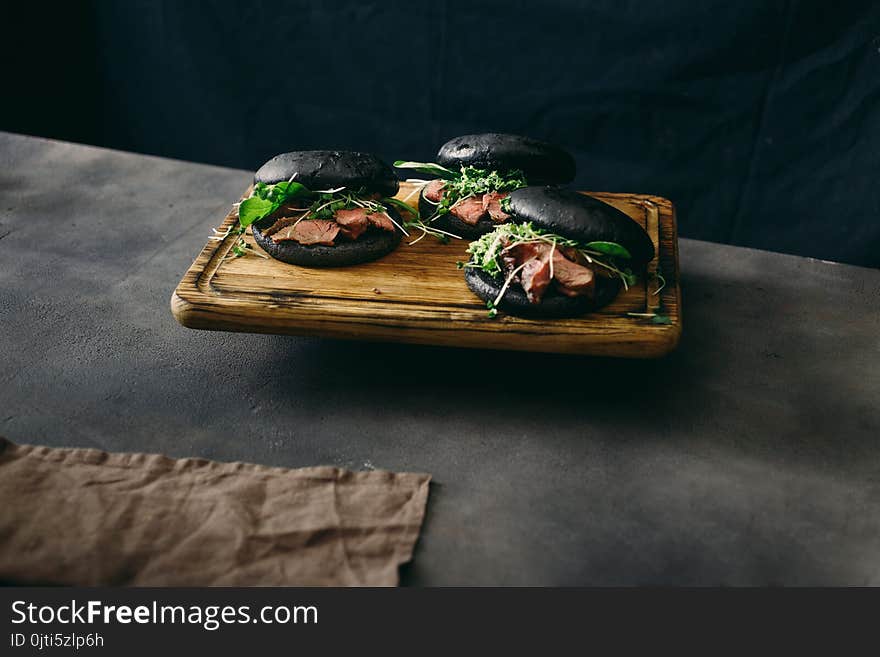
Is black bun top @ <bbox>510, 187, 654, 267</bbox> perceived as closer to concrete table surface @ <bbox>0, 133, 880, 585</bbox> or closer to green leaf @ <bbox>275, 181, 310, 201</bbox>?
concrete table surface @ <bbox>0, 133, 880, 585</bbox>

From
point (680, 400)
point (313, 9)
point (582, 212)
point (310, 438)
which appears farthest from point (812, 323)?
point (313, 9)

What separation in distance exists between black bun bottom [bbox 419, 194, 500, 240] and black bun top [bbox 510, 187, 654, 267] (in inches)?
7.4

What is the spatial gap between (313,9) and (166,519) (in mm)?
2629

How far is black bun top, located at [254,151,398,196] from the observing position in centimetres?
199

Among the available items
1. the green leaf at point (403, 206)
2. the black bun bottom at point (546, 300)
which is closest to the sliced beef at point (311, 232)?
the green leaf at point (403, 206)

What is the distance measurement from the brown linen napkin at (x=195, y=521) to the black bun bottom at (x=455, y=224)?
2.45 feet

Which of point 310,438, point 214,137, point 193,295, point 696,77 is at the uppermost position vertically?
point 696,77

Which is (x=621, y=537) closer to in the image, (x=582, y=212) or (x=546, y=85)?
(x=582, y=212)

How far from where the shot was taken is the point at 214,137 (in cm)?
401

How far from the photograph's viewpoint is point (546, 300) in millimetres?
1725

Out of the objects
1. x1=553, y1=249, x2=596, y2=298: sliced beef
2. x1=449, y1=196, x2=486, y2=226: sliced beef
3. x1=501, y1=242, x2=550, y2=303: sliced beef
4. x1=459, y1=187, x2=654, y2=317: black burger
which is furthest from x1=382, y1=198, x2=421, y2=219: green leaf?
x1=553, y1=249, x2=596, y2=298: sliced beef

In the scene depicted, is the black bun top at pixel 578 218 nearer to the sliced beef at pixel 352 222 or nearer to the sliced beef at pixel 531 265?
the sliced beef at pixel 531 265

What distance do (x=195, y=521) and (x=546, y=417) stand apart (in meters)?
0.75

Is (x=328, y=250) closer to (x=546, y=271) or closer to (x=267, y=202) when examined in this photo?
(x=267, y=202)
